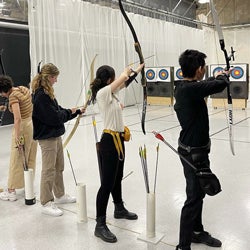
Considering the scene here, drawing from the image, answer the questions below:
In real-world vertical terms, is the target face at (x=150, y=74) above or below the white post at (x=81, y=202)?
above

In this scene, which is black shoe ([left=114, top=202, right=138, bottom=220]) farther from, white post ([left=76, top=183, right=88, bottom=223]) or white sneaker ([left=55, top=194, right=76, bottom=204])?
white sneaker ([left=55, top=194, right=76, bottom=204])

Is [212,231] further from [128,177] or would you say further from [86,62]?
[86,62]

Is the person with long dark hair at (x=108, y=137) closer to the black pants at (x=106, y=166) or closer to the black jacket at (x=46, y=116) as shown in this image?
the black pants at (x=106, y=166)

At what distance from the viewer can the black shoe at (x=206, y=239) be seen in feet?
5.12

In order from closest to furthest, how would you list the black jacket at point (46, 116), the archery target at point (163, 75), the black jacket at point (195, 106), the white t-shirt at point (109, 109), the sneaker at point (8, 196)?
the black jacket at point (195, 106), the white t-shirt at point (109, 109), the black jacket at point (46, 116), the sneaker at point (8, 196), the archery target at point (163, 75)

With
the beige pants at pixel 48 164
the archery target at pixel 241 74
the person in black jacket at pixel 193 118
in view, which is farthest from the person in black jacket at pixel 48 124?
the archery target at pixel 241 74

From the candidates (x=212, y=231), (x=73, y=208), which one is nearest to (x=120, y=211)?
(x=73, y=208)

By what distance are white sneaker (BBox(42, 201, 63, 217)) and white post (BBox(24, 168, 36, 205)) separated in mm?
175

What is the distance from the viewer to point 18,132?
2121 millimetres

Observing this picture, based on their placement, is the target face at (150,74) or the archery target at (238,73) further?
the target face at (150,74)

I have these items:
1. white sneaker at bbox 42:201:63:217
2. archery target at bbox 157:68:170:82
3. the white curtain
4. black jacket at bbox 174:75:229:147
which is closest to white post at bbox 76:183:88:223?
white sneaker at bbox 42:201:63:217

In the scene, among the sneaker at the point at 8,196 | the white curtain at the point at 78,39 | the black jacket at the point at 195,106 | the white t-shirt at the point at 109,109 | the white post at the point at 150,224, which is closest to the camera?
the black jacket at the point at 195,106

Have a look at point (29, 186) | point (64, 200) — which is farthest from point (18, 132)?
point (64, 200)

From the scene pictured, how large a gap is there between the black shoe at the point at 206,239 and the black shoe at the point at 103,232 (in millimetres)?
392
